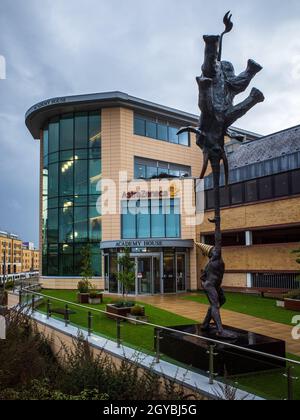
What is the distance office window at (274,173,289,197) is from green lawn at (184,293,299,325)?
6296 millimetres

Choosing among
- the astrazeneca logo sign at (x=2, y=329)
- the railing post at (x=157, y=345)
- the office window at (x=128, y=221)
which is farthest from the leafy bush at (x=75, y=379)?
the office window at (x=128, y=221)

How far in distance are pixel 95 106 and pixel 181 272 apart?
568 inches

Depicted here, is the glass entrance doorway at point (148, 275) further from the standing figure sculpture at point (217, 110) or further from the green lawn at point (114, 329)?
the standing figure sculpture at point (217, 110)

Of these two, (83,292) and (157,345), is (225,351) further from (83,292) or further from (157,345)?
(83,292)

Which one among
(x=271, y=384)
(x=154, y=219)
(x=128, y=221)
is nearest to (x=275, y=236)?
(x=154, y=219)

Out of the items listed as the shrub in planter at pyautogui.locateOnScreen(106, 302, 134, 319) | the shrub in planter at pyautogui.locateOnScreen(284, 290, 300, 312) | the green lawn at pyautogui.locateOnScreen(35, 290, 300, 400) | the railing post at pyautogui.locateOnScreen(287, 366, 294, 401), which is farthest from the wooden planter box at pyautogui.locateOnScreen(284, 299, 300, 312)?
the railing post at pyautogui.locateOnScreen(287, 366, 294, 401)

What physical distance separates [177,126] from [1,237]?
261ft

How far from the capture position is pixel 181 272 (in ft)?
98.9

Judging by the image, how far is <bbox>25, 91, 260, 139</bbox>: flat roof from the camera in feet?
106

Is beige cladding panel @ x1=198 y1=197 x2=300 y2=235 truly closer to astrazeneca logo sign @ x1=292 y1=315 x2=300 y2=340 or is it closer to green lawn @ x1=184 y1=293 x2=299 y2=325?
green lawn @ x1=184 y1=293 x2=299 y2=325

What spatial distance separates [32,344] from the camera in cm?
921

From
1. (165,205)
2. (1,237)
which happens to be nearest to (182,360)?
(165,205)

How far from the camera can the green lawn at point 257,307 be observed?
1738 centimetres
